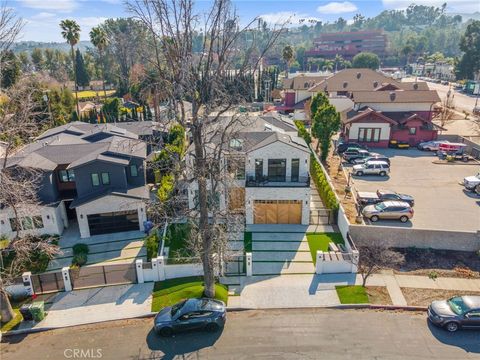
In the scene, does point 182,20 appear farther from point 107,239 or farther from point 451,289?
point 451,289

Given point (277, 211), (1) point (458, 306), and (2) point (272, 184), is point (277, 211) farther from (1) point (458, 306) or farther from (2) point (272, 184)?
(1) point (458, 306)

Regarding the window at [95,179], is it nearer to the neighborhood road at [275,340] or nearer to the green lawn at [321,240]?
the neighborhood road at [275,340]

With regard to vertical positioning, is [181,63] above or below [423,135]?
above

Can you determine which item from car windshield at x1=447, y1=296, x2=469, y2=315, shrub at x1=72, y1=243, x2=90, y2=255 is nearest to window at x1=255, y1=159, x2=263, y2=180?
shrub at x1=72, y1=243, x2=90, y2=255

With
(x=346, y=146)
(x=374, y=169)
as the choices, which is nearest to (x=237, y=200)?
(x=374, y=169)

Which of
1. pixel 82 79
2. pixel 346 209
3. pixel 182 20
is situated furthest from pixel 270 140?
pixel 82 79
